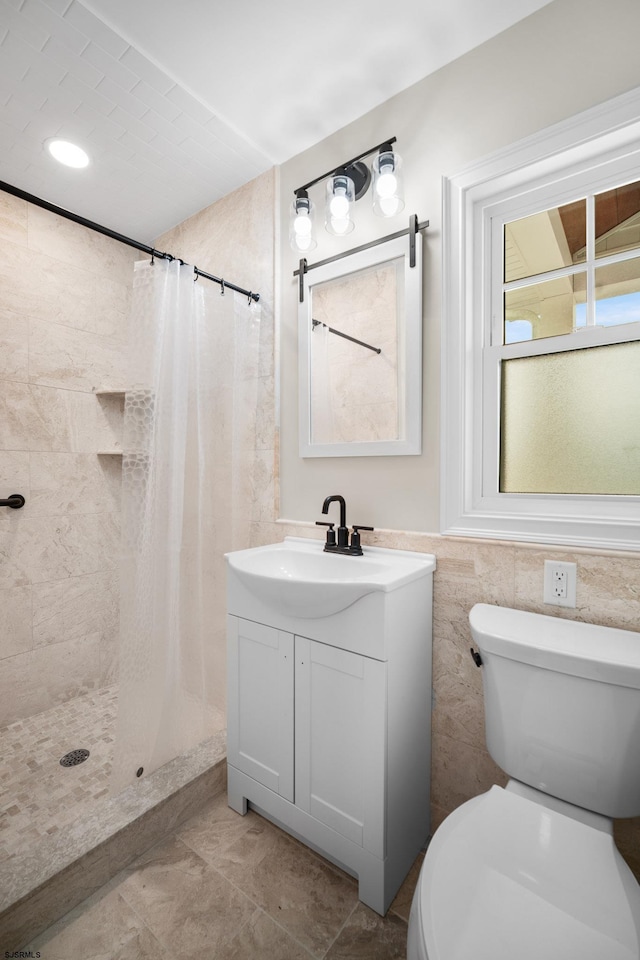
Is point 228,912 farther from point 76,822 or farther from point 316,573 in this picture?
point 316,573

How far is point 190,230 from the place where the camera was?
87.7 inches

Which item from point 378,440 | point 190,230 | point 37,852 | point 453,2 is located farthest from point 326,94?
point 37,852

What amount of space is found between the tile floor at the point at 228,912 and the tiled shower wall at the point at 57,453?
1106mm

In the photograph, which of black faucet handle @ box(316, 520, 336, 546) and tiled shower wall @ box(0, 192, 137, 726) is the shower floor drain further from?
black faucet handle @ box(316, 520, 336, 546)

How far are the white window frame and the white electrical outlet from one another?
0.23ft

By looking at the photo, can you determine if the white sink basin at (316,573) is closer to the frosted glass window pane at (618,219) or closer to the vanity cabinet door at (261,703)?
the vanity cabinet door at (261,703)

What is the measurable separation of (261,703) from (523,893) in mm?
871

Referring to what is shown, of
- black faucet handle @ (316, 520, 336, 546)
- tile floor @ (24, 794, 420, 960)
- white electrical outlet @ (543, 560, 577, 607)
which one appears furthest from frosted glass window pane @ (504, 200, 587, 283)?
tile floor @ (24, 794, 420, 960)

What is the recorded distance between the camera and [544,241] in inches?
52.7

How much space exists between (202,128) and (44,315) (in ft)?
3.60

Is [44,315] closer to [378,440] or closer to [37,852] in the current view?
[378,440]

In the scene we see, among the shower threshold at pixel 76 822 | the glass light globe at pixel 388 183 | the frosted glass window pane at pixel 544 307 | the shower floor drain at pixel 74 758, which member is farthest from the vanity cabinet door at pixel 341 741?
the glass light globe at pixel 388 183

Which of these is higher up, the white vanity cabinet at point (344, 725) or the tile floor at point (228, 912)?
the white vanity cabinet at point (344, 725)

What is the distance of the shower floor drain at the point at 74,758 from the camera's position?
166 centimetres
